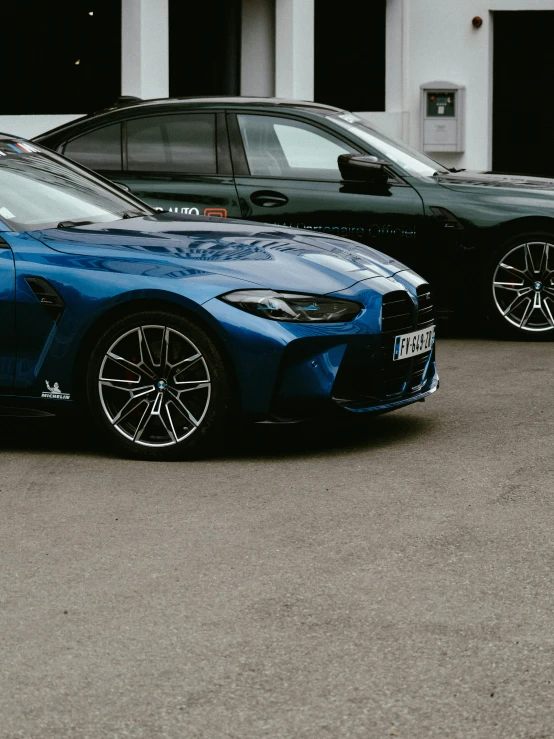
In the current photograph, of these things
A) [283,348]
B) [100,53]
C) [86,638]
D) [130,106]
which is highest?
[100,53]

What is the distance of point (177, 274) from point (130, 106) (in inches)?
169

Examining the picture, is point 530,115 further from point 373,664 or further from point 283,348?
point 373,664

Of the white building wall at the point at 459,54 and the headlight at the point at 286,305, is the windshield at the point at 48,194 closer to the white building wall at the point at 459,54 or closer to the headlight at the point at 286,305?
the headlight at the point at 286,305

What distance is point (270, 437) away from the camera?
23.7 feet

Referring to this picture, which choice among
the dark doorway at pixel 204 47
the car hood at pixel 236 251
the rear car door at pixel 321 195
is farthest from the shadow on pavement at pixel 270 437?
the dark doorway at pixel 204 47

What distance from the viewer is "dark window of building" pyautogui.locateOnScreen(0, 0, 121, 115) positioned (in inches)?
739

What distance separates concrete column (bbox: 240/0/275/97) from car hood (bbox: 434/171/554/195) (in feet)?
29.0

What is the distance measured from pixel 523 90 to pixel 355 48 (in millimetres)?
2431

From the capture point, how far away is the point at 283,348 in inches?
249

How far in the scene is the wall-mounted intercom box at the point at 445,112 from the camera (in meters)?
19.5

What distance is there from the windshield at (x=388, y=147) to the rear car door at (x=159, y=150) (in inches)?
33.1

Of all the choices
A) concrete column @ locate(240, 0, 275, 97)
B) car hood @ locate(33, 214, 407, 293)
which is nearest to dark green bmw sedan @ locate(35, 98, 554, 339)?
car hood @ locate(33, 214, 407, 293)

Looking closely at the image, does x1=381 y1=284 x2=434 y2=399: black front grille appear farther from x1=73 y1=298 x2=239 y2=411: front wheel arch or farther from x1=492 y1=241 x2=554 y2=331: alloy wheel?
x1=492 y1=241 x2=554 y2=331: alloy wheel

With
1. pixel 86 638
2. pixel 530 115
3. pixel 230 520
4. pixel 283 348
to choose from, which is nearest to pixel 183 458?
pixel 283 348
